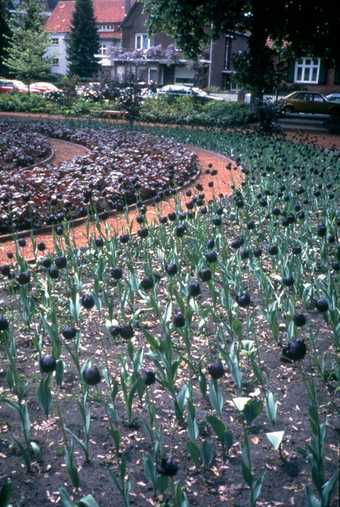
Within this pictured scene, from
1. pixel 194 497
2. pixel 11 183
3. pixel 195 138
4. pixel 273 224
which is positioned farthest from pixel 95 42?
→ pixel 194 497

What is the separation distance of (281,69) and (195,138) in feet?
26.6

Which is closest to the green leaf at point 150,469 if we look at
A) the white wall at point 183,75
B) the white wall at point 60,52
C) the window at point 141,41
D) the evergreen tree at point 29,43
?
the evergreen tree at point 29,43

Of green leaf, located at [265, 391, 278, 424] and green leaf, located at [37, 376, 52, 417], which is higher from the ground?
green leaf, located at [37, 376, 52, 417]

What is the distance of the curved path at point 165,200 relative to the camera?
22.5ft

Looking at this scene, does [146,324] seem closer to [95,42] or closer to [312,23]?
[312,23]

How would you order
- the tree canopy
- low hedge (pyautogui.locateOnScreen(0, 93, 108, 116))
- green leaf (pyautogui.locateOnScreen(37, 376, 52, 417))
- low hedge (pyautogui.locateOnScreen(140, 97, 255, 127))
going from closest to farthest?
green leaf (pyautogui.locateOnScreen(37, 376, 52, 417)), the tree canopy, low hedge (pyautogui.locateOnScreen(140, 97, 255, 127)), low hedge (pyautogui.locateOnScreen(0, 93, 108, 116))

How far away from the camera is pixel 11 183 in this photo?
29.5ft

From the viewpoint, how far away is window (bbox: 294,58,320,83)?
148 feet

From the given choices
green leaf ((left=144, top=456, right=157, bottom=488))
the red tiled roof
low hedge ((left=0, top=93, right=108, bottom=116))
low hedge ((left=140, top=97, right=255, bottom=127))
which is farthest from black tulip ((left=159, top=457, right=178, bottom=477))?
the red tiled roof

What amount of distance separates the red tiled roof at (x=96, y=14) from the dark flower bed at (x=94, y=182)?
2323 inches

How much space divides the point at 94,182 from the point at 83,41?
161 feet

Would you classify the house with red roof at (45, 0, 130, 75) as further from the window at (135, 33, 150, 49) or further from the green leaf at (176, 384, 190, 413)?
the green leaf at (176, 384, 190, 413)

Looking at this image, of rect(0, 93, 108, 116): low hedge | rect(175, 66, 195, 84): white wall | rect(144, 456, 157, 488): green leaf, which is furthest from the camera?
rect(175, 66, 195, 84): white wall

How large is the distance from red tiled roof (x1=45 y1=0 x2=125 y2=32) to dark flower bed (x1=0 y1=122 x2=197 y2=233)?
5900cm
